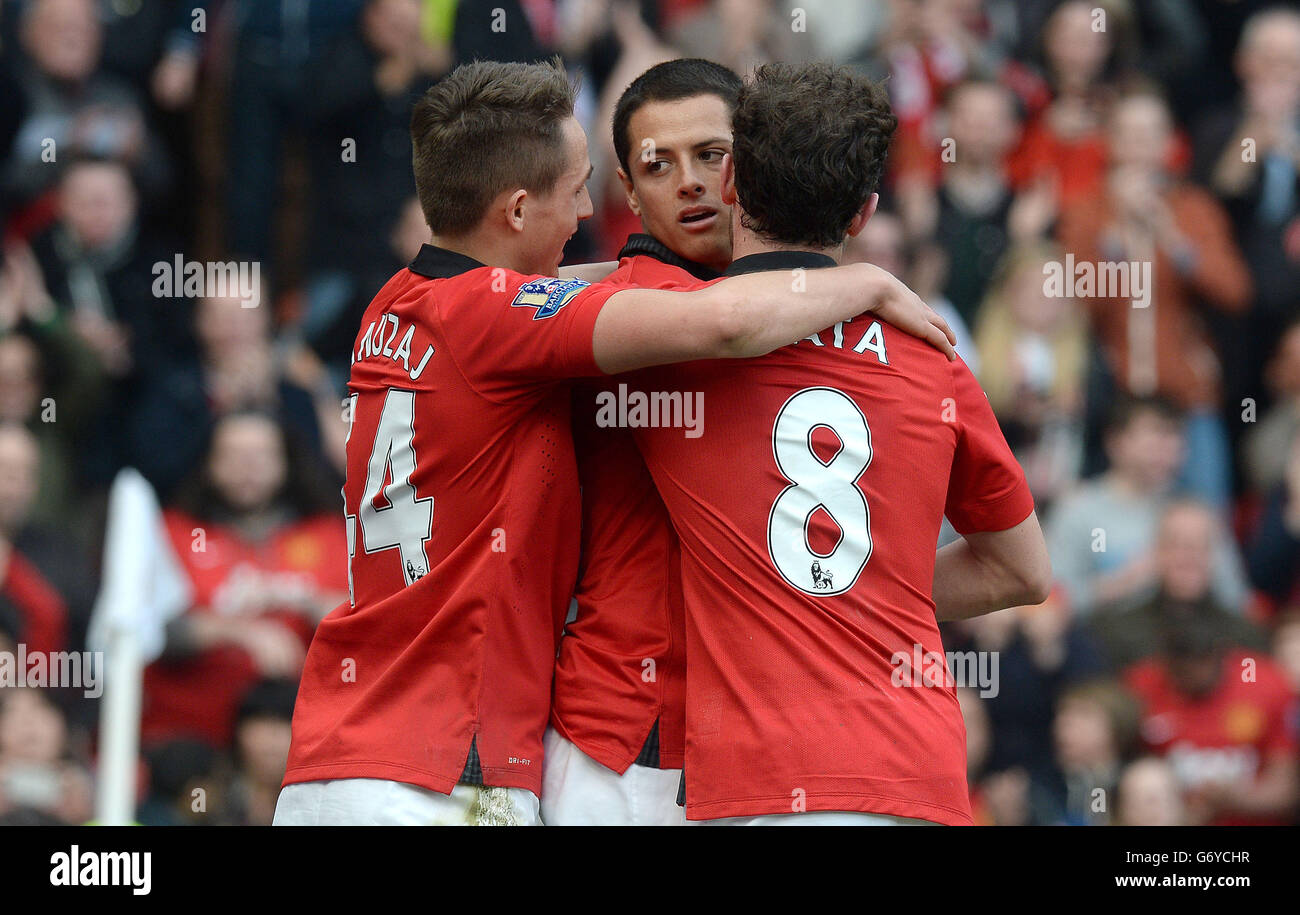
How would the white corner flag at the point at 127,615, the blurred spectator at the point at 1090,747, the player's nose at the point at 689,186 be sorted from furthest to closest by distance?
the blurred spectator at the point at 1090,747 → the white corner flag at the point at 127,615 → the player's nose at the point at 689,186

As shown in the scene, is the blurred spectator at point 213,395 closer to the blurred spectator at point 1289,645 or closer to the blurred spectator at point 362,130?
the blurred spectator at point 362,130

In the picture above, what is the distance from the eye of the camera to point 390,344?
12.2ft

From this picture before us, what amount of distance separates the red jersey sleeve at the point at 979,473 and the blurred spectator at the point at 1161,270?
4094 mm

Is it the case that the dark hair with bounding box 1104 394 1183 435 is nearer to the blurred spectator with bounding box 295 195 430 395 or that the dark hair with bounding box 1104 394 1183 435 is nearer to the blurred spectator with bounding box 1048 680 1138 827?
the blurred spectator with bounding box 1048 680 1138 827

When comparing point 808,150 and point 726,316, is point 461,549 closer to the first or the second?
point 726,316

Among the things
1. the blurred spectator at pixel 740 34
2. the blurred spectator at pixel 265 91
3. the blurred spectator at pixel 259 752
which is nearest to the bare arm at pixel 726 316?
the blurred spectator at pixel 259 752

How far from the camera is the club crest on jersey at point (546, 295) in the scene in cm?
346

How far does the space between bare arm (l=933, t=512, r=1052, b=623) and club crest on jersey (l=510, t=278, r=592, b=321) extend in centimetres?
113

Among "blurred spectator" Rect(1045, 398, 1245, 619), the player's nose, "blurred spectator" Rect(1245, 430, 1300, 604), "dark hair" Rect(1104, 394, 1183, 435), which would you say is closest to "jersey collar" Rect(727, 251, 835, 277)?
the player's nose

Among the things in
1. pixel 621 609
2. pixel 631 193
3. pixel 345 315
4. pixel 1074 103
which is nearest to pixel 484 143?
pixel 631 193

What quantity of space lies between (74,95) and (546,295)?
481 cm

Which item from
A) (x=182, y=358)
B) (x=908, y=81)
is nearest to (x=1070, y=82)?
(x=908, y=81)
